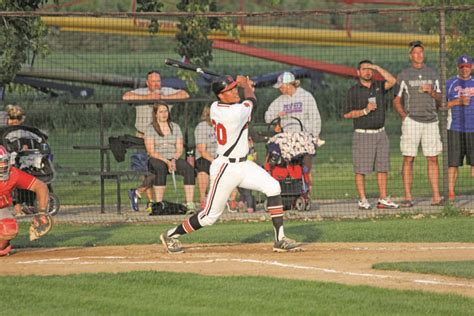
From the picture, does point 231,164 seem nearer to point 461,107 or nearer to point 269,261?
point 269,261

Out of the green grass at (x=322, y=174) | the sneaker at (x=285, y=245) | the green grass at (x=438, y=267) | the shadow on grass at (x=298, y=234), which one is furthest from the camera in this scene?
the green grass at (x=322, y=174)

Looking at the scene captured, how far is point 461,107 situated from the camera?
1917 centimetres

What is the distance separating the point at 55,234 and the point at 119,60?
28748mm

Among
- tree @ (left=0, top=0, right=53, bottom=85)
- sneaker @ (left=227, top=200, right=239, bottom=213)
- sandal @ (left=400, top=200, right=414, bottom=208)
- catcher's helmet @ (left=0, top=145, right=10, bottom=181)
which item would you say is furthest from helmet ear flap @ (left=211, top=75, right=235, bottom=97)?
tree @ (left=0, top=0, right=53, bottom=85)

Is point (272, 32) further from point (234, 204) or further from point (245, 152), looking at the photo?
point (245, 152)

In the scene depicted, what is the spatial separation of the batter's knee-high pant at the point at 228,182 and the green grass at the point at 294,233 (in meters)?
1.52

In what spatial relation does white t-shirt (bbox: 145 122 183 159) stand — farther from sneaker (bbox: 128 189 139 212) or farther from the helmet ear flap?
the helmet ear flap

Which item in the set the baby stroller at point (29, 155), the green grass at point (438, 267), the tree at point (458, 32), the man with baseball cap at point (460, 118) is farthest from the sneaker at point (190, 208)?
the tree at point (458, 32)

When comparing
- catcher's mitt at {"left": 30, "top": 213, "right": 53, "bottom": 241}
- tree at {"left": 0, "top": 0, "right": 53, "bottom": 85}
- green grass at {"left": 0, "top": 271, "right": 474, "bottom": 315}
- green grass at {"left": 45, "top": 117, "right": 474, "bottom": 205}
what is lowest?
green grass at {"left": 0, "top": 271, "right": 474, "bottom": 315}

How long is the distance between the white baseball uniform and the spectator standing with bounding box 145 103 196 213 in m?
4.14

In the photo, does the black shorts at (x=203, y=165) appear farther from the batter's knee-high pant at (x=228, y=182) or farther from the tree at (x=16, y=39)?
the batter's knee-high pant at (x=228, y=182)

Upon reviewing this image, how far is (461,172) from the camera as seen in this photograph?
24.3m

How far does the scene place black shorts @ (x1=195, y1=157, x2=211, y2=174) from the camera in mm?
19219

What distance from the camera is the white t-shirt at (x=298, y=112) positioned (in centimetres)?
1950
